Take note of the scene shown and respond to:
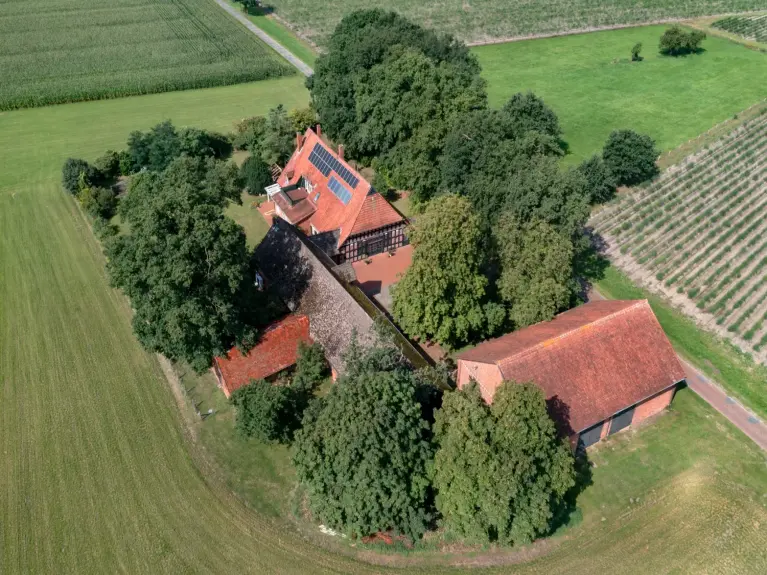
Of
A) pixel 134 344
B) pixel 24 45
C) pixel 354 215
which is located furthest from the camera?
pixel 24 45

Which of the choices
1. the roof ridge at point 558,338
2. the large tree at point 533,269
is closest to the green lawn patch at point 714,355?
the roof ridge at point 558,338

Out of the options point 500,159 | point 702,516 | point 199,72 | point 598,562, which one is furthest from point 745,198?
point 199,72

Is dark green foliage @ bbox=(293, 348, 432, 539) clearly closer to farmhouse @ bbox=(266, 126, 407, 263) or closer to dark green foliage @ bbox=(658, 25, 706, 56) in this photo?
farmhouse @ bbox=(266, 126, 407, 263)

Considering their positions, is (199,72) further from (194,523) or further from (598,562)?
(598,562)

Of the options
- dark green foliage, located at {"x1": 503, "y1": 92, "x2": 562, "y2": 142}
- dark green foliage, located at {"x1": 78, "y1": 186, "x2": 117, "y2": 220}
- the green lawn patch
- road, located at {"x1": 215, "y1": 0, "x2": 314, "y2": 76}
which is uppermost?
dark green foliage, located at {"x1": 503, "y1": 92, "x2": 562, "y2": 142}

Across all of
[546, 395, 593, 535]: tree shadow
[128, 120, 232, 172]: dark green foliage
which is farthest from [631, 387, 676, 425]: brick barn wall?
[128, 120, 232, 172]: dark green foliage

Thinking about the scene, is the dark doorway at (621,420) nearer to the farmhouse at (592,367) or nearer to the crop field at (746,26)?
the farmhouse at (592,367)

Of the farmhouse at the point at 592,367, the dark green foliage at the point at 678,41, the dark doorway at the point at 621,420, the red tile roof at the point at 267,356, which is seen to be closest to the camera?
the farmhouse at the point at 592,367

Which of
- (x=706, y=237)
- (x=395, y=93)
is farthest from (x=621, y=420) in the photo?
(x=395, y=93)
